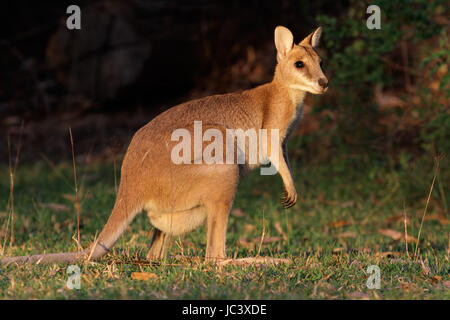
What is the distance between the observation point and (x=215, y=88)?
10273mm

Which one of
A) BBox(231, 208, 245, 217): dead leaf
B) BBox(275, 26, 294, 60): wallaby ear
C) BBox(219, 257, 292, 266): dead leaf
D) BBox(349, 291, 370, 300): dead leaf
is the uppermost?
BBox(275, 26, 294, 60): wallaby ear

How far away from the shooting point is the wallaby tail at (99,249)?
3492 mm

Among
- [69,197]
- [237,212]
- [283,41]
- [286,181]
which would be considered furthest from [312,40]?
[69,197]

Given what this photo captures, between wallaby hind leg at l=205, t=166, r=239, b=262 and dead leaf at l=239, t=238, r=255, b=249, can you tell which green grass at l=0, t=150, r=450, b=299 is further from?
wallaby hind leg at l=205, t=166, r=239, b=262

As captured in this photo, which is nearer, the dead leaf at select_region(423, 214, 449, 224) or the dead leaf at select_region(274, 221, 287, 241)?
the dead leaf at select_region(274, 221, 287, 241)

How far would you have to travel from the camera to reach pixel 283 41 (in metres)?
4.46

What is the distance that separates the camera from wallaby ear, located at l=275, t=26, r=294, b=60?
439cm

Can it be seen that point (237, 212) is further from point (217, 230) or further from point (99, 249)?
point (99, 249)

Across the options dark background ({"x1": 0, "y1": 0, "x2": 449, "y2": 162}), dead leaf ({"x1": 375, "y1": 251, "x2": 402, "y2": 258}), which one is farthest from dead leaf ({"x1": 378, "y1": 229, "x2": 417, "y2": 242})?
dark background ({"x1": 0, "y1": 0, "x2": 449, "y2": 162})

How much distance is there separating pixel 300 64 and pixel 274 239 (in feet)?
4.80

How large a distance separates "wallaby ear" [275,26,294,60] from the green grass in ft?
3.73

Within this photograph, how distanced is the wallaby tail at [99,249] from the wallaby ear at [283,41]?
63.5 inches

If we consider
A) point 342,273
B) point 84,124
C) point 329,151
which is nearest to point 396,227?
point 329,151

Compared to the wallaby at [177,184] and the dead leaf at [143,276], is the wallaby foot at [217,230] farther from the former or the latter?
the dead leaf at [143,276]
